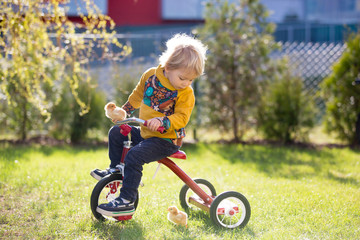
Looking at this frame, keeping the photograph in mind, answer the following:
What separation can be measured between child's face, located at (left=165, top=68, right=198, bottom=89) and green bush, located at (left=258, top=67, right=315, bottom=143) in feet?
13.2

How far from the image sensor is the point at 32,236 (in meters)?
3.05

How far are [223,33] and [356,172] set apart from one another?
9.57 ft

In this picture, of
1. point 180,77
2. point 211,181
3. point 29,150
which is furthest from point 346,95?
point 29,150

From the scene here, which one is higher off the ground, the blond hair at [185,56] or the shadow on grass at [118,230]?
the blond hair at [185,56]

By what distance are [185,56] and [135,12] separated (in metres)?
15.6

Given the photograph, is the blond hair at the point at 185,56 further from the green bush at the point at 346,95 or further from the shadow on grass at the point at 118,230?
the green bush at the point at 346,95

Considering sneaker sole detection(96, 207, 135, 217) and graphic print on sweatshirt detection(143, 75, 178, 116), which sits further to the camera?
graphic print on sweatshirt detection(143, 75, 178, 116)

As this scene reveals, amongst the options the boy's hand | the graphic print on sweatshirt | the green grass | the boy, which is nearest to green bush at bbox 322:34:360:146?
the green grass

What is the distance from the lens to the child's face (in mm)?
3061

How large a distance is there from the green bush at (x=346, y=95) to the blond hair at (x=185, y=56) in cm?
435

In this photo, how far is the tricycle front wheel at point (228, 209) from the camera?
3230 millimetres

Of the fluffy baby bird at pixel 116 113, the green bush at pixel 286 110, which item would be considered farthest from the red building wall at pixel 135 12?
the fluffy baby bird at pixel 116 113

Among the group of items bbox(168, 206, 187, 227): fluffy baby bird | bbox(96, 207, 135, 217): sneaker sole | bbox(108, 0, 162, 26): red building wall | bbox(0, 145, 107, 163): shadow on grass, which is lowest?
bbox(0, 145, 107, 163): shadow on grass

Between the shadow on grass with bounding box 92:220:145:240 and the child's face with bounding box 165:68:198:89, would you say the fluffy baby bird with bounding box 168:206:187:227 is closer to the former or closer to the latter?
the shadow on grass with bounding box 92:220:145:240
